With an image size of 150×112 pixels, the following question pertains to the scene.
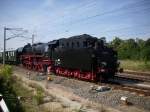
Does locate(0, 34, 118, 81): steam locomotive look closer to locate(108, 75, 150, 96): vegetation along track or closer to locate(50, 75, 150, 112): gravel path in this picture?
locate(108, 75, 150, 96): vegetation along track

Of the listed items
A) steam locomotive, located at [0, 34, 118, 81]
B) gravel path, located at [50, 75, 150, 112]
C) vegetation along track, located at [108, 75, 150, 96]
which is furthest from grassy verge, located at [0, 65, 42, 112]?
vegetation along track, located at [108, 75, 150, 96]

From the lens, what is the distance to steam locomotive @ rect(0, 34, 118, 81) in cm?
1769

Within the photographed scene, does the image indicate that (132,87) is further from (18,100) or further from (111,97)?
(18,100)

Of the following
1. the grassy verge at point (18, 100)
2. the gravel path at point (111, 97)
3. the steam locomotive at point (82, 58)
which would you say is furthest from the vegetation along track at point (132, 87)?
the grassy verge at point (18, 100)

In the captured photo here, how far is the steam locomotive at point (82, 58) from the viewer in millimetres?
17688

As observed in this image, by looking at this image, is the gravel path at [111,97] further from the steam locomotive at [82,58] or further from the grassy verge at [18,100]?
the grassy verge at [18,100]

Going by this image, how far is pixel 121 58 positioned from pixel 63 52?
111ft

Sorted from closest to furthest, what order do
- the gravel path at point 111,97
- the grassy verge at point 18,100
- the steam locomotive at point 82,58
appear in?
the grassy verge at point 18,100 < the gravel path at point 111,97 < the steam locomotive at point 82,58

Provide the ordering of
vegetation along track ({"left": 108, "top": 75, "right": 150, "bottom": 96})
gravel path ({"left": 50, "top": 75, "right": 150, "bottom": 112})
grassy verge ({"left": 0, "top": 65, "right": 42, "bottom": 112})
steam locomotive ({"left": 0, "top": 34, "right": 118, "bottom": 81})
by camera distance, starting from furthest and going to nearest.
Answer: steam locomotive ({"left": 0, "top": 34, "right": 118, "bottom": 81}) < vegetation along track ({"left": 108, "top": 75, "right": 150, "bottom": 96}) < gravel path ({"left": 50, "top": 75, "right": 150, "bottom": 112}) < grassy verge ({"left": 0, "top": 65, "right": 42, "bottom": 112})

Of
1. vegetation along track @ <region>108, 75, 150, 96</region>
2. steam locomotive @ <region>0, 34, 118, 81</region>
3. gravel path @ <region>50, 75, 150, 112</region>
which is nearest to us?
gravel path @ <region>50, 75, 150, 112</region>

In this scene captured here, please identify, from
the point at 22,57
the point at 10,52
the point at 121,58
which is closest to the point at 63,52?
the point at 22,57

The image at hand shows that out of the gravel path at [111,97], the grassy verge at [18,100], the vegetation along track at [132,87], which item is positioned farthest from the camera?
the vegetation along track at [132,87]

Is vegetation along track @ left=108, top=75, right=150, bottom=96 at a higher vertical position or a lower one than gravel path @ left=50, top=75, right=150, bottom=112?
higher

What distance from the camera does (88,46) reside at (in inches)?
724
